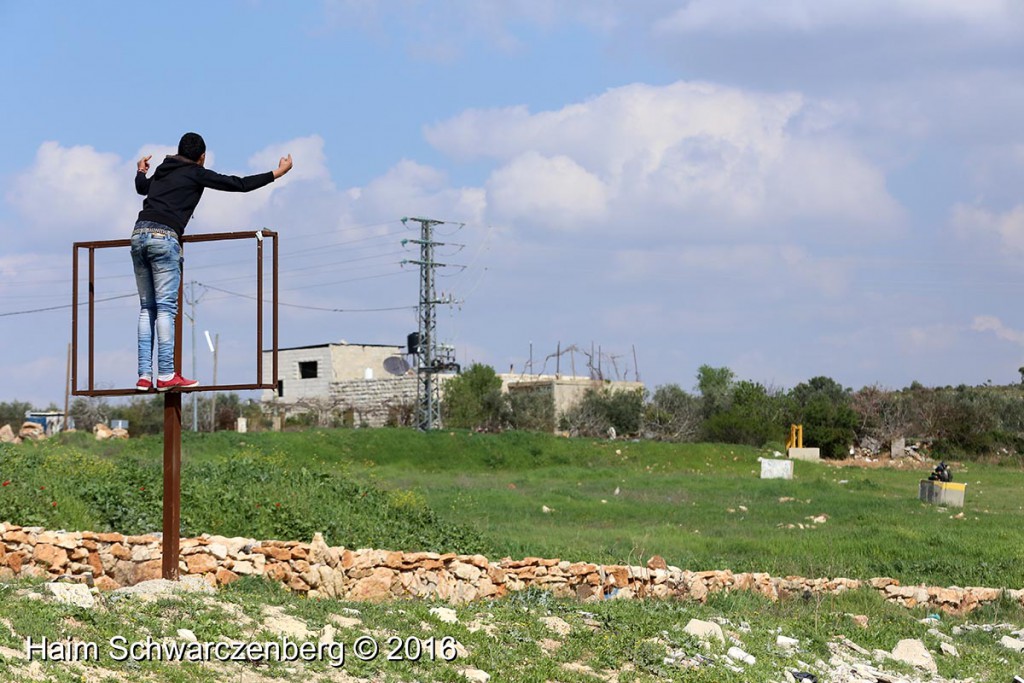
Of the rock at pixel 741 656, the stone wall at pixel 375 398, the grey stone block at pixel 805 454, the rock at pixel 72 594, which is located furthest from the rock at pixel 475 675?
the stone wall at pixel 375 398

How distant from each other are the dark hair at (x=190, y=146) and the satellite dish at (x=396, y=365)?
54.3 meters

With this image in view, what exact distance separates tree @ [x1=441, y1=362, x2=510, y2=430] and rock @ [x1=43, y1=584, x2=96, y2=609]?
136 ft

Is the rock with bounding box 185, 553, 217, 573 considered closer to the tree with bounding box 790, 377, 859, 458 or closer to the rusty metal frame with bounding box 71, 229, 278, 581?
the rusty metal frame with bounding box 71, 229, 278, 581

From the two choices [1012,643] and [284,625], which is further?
[1012,643]

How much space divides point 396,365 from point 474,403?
14259 millimetres

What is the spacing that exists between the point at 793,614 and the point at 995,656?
183cm

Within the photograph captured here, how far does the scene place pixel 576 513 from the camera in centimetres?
1964

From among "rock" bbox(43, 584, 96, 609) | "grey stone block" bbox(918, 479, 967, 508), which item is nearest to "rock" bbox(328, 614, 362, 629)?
"rock" bbox(43, 584, 96, 609)

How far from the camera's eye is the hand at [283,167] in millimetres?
8172

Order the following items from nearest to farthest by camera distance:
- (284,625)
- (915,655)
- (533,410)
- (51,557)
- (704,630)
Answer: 1. (284,625)
2. (704,630)
3. (915,655)
4. (51,557)
5. (533,410)

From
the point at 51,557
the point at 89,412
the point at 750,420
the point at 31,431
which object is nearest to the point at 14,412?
the point at 89,412

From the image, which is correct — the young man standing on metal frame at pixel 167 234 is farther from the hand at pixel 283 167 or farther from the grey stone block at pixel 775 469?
the grey stone block at pixel 775 469

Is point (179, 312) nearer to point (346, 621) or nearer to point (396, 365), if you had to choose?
point (346, 621)

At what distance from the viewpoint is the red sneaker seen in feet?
26.7
